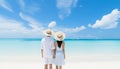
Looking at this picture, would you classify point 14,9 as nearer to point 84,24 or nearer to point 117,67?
point 84,24

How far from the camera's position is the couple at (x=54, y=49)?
306 inches

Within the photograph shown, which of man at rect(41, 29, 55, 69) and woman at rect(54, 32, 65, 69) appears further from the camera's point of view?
man at rect(41, 29, 55, 69)

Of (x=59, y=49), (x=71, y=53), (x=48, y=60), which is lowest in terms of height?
(x=48, y=60)

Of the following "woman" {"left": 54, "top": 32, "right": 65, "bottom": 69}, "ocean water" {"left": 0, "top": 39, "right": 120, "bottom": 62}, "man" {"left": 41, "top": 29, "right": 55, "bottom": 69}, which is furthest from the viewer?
"ocean water" {"left": 0, "top": 39, "right": 120, "bottom": 62}

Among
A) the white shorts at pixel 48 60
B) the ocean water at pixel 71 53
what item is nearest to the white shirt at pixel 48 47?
the white shorts at pixel 48 60

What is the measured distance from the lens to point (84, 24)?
28.5m

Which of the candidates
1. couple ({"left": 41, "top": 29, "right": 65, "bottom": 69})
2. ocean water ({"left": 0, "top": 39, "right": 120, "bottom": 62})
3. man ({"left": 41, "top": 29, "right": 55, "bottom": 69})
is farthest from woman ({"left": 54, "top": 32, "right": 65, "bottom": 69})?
ocean water ({"left": 0, "top": 39, "right": 120, "bottom": 62})

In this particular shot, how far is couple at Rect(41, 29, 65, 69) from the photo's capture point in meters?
7.77

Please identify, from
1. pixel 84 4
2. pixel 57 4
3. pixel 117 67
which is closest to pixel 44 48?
pixel 117 67

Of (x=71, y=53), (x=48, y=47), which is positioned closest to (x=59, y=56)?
(x=48, y=47)

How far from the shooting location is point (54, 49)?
785 centimetres

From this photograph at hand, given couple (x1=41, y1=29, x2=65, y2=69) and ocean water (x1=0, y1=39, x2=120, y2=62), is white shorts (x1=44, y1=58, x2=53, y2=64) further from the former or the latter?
ocean water (x1=0, y1=39, x2=120, y2=62)

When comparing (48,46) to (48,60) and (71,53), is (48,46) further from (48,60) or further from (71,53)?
(71,53)

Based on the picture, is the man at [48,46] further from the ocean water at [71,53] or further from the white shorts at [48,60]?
the ocean water at [71,53]
